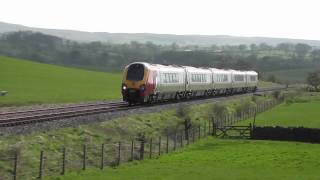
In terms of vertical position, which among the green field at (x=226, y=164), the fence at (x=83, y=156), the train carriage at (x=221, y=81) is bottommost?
the green field at (x=226, y=164)

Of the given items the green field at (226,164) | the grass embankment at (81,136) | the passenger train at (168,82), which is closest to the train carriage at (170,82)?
the passenger train at (168,82)

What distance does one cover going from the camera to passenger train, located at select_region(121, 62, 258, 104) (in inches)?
2046

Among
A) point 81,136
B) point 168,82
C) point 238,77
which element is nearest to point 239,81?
point 238,77

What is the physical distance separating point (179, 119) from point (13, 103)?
16.4m

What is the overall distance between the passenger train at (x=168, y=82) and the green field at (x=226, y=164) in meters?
8.65

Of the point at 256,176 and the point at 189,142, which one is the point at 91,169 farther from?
the point at 189,142

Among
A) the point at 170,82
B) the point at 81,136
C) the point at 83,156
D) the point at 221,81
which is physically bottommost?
the point at 83,156

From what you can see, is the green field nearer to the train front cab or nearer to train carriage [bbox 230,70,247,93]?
the train front cab

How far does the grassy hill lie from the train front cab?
11.9m

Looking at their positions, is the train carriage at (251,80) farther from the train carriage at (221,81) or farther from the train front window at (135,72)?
the train front window at (135,72)

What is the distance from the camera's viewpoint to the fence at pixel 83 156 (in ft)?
84.2

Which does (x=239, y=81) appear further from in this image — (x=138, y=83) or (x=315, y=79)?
(x=315, y=79)

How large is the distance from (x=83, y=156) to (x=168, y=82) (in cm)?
2852

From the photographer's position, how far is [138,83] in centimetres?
5150
